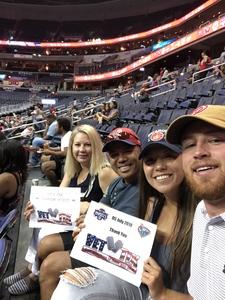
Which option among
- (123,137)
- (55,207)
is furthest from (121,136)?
(55,207)

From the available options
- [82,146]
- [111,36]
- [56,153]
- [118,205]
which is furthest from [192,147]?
[111,36]

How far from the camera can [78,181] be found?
2779 millimetres

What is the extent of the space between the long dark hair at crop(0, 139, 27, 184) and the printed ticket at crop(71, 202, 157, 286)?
981 mm

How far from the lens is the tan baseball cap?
1065 millimetres

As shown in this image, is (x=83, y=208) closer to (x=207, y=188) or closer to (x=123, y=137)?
(x=123, y=137)

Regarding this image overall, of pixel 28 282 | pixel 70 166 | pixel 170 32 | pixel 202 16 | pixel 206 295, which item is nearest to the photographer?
pixel 206 295

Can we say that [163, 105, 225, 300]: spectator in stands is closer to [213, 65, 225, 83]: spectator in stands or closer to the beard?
the beard

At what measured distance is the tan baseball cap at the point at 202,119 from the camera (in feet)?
3.50

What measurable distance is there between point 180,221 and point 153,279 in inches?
11.1

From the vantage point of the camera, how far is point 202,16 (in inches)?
901

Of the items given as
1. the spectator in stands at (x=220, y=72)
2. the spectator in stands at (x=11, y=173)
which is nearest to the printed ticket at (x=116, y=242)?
the spectator in stands at (x=11, y=173)

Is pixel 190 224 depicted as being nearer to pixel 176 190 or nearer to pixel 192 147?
pixel 176 190

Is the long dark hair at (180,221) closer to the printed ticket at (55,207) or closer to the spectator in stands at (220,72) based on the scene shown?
the printed ticket at (55,207)

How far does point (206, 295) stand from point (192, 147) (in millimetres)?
435
